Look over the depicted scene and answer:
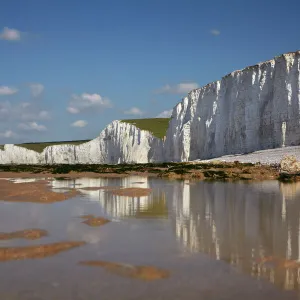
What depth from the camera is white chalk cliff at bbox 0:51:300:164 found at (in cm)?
4447

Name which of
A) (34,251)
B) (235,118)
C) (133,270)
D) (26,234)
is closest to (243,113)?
(235,118)

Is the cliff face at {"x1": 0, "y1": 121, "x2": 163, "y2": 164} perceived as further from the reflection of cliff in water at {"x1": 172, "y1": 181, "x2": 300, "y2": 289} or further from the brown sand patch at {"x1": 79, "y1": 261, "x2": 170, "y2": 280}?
the brown sand patch at {"x1": 79, "y1": 261, "x2": 170, "y2": 280}

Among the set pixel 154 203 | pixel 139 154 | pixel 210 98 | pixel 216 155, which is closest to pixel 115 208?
pixel 154 203

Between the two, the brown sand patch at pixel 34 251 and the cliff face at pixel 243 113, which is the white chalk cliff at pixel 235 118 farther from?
the brown sand patch at pixel 34 251

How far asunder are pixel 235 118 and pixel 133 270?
4838cm

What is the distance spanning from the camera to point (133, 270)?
19.0ft

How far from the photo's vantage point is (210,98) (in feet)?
196

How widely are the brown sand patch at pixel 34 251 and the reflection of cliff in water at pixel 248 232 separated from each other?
224 cm

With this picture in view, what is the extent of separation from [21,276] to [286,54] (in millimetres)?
44677

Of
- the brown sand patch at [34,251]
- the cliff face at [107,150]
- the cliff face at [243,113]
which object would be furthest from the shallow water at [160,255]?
→ the cliff face at [107,150]

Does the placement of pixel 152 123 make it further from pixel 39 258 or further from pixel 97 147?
pixel 39 258

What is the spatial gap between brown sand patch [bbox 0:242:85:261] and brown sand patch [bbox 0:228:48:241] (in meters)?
0.83

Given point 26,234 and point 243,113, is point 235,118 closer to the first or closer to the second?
point 243,113

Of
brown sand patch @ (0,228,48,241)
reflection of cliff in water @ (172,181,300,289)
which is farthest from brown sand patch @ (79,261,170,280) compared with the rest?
brown sand patch @ (0,228,48,241)
